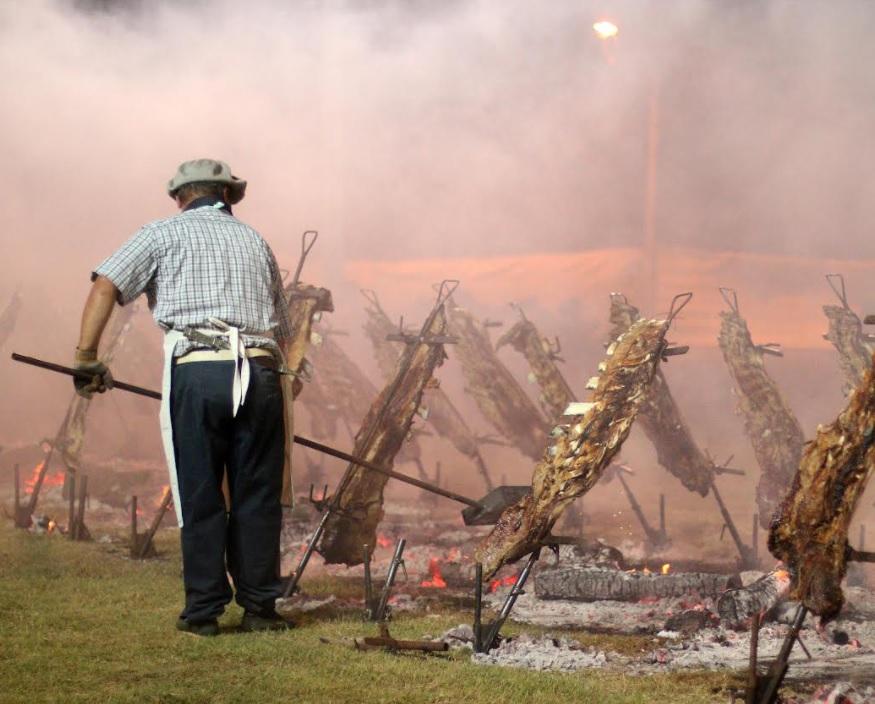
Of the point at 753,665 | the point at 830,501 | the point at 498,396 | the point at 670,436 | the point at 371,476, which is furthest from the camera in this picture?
the point at 498,396

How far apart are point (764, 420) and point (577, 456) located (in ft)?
19.9

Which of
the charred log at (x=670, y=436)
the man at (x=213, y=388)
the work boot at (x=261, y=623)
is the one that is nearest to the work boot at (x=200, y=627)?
the man at (x=213, y=388)

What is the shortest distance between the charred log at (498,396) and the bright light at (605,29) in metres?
9.22

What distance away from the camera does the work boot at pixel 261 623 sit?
6.12 meters

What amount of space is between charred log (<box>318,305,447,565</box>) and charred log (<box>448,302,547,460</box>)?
500cm

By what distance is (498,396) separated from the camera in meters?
14.1

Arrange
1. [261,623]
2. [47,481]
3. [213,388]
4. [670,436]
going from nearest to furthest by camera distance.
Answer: [213,388] → [261,623] → [670,436] → [47,481]

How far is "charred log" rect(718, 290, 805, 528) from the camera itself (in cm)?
1174

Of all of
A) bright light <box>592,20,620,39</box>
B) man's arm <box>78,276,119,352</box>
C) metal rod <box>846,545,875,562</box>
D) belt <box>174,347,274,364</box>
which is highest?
bright light <box>592,20,620,39</box>

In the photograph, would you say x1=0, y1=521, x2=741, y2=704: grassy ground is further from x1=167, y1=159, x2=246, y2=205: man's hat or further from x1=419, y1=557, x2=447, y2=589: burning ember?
x1=167, y1=159, x2=246, y2=205: man's hat

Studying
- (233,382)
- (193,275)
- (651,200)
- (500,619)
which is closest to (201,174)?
(193,275)

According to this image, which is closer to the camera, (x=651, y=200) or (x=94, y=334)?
(x=94, y=334)

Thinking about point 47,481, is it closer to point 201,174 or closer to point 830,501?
point 201,174

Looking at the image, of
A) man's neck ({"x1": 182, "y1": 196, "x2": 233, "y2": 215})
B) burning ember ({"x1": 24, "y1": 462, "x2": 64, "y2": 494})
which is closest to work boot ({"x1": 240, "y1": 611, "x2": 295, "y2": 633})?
man's neck ({"x1": 182, "y1": 196, "x2": 233, "y2": 215})
